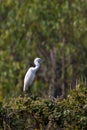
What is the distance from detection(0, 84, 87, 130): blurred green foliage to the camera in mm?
9836

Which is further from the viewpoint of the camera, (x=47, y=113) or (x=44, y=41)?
(x=44, y=41)

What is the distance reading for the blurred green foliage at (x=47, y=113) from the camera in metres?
9.84

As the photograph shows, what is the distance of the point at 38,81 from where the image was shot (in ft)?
71.1

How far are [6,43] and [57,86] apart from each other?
195cm

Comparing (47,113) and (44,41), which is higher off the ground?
(44,41)

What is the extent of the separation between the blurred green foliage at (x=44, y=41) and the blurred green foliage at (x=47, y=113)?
1012cm

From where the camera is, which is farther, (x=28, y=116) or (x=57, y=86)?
(x=57, y=86)

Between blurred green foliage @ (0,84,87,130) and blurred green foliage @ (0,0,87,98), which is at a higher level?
blurred green foliage @ (0,0,87,98)

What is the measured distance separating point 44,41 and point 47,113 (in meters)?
11.8

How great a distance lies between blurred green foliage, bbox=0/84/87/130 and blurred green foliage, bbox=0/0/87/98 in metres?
10.1

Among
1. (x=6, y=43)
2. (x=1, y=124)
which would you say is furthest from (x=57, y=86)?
(x=1, y=124)

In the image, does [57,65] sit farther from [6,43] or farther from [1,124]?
[1,124]

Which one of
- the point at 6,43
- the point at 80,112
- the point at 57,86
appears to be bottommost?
the point at 80,112

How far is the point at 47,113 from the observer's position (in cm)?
1002
